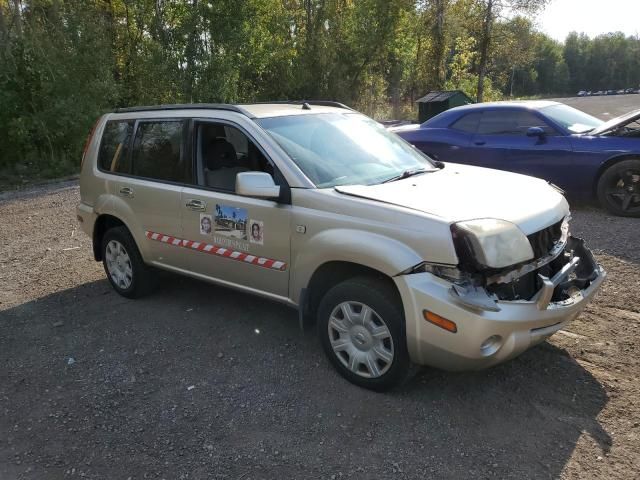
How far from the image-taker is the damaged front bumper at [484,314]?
2980 millimetres

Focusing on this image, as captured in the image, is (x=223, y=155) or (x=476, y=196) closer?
(x=476, y=196)

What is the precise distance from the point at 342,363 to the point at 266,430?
665 millimetres

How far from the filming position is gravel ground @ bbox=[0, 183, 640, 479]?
294 cm

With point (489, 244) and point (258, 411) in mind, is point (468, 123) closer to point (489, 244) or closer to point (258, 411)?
point (489, 244)

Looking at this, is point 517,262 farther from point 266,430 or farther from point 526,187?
point 266,430

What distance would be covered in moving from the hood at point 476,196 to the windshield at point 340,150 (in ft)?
0.62

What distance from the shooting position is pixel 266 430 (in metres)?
3.26

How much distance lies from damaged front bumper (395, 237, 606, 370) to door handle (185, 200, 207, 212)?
1807 millimetres

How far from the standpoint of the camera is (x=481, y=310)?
117 inches

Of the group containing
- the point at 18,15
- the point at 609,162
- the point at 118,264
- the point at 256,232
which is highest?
the point at 18,15

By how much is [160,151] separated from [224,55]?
→ 12.5 metres

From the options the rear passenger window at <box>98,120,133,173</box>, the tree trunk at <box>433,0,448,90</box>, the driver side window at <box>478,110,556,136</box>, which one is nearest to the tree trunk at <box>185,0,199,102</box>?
the driver side window at <box>478,110,556,136</box>

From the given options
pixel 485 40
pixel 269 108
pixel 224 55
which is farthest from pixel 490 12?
pixel 269 108

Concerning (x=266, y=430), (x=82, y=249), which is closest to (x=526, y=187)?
(x=266, y=430)
